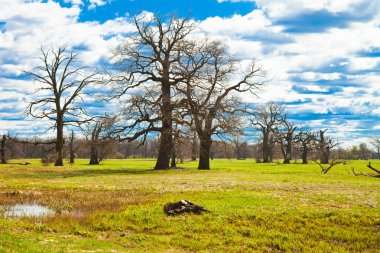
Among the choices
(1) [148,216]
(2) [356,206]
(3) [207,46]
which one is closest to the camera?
(1) [148,216]

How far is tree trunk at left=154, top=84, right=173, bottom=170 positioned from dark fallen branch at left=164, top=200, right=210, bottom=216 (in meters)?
27.6

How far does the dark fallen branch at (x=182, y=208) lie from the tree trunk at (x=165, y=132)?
27628 mm

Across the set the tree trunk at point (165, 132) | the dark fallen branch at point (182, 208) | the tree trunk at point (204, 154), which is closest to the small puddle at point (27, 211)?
the dark fallen branch at point (182, 208)

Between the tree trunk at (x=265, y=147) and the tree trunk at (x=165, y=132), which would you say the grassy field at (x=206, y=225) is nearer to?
the tree trunk at (x=165, y=132)

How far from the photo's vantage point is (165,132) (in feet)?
150

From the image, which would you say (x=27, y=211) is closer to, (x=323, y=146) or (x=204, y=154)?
(x=204, y=154)

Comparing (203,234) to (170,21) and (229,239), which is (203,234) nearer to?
(229,239)

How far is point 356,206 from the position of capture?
18.4 meters

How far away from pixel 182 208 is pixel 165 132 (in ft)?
94.7

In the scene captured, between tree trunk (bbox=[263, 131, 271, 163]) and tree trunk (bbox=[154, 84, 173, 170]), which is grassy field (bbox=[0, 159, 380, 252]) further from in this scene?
tree trunk (bbox=[263, 131, 271, 163])

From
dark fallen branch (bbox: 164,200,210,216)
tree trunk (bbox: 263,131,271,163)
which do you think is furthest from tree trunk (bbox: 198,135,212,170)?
tree trunk (bbox: 263,131,271,163)

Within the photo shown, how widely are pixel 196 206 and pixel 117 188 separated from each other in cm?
1067

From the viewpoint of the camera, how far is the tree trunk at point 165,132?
4566 cm

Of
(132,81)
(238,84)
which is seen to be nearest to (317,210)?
(132,81)
